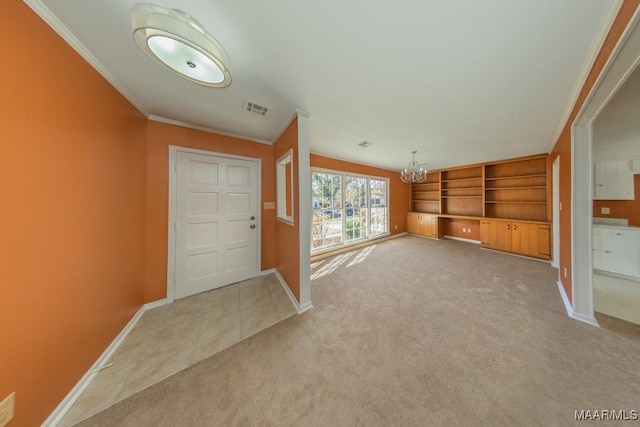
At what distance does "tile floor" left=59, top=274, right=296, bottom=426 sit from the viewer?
1.27 metres

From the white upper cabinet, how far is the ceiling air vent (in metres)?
5.81

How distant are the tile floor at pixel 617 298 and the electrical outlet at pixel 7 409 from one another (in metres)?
4.82

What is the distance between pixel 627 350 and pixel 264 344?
312cm

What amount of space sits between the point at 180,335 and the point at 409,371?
6.87ft

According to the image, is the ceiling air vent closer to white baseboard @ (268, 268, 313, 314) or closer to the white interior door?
the white interior door

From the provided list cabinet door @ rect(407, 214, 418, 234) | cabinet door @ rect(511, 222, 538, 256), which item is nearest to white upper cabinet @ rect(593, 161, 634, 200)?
cabinet door @ rect(511, 222, 538, 256)

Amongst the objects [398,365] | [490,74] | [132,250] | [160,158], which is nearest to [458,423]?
[398,365]

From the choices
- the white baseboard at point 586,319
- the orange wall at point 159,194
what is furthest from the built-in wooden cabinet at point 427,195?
the orange wall at point 159,194

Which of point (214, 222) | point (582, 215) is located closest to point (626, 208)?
point (582, 215)

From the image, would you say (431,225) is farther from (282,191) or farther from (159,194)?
(159,194)

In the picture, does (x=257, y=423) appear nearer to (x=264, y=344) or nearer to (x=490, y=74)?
(x=264, y=344)

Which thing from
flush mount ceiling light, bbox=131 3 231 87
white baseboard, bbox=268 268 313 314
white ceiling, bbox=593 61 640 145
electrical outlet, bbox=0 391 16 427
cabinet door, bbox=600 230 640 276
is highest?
white ceiling, bbox=593 61 640 145

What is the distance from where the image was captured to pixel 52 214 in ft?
3.66

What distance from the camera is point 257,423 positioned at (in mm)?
1071
